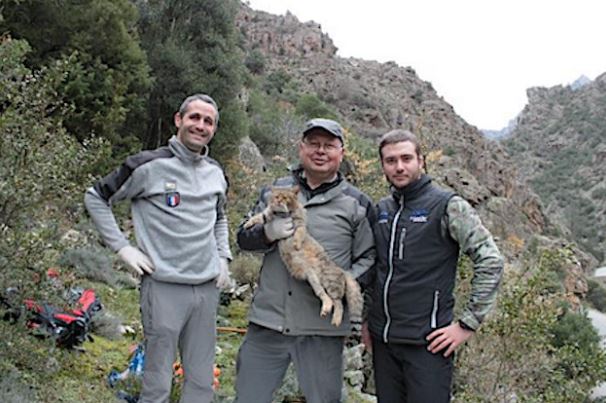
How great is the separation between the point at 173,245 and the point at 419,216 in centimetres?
131

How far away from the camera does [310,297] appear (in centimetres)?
300

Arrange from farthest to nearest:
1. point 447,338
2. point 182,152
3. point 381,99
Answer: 1. point 381,99
2. point 182,152
3. point 447,338

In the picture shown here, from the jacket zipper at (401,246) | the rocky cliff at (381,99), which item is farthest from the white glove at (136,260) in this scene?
the rocky cliff at (381,99)

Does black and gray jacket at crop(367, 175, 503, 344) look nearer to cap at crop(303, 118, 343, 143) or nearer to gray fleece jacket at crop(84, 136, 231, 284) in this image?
cap at crop(303, 118, 343, 143)

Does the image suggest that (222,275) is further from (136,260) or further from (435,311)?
(435,311)

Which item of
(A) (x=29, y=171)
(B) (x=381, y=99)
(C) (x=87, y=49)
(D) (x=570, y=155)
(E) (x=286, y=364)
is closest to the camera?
(E) (x=286, y=364)

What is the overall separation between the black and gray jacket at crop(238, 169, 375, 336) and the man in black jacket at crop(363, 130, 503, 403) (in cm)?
12

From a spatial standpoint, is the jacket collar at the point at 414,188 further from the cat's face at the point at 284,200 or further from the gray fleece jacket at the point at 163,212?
the gray fleece jacket at the point at 163,212

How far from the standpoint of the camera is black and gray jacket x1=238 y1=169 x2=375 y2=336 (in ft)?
9.73

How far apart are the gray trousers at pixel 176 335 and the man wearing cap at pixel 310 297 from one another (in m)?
0.25

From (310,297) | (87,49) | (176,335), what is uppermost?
(87,49)

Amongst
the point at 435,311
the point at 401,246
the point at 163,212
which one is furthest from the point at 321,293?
the point at 163,212

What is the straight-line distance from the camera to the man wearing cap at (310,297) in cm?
296

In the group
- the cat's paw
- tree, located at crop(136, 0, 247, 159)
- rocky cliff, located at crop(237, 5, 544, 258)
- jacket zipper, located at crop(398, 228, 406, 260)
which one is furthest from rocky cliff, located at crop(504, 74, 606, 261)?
the cat's paw
